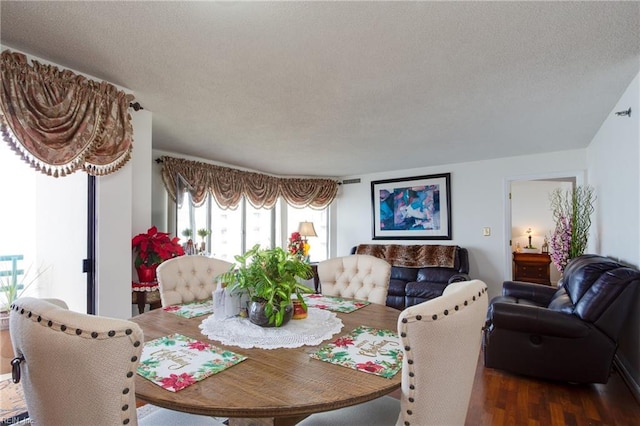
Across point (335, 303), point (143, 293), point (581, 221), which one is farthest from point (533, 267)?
point (143, 293)

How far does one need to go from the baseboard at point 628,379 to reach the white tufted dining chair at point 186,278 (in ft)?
9.90

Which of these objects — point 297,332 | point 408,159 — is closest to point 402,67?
point 297,332

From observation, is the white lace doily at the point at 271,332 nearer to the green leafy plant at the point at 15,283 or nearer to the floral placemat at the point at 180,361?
the floral placemat at the point at 180,361

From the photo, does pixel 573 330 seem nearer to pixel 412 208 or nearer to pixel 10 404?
pixel 412 208

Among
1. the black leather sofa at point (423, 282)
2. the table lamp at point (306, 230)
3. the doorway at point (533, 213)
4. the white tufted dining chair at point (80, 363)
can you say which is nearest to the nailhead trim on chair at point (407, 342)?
the white tufted dining chair at point (80, 363)

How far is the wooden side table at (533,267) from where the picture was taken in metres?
6.35

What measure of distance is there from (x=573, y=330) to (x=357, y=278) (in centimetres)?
157

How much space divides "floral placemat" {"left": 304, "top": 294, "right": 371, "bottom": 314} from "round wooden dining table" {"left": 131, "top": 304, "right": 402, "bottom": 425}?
2.04 feet

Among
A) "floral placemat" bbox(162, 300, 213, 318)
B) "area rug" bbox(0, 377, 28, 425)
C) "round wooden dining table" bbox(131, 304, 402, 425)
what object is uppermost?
"round wooden dining table" bbox(131, 304, 402, 425)

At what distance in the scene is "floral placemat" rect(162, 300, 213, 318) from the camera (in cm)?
174

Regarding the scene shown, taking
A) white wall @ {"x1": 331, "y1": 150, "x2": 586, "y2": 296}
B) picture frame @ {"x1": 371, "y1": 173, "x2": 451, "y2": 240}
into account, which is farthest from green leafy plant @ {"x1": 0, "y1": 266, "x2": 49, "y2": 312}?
white wall @ {"x1": 331, "y1": 150, "x2": 586, "y2": 296}

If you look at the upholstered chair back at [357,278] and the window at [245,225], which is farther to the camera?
the window at [245,225]

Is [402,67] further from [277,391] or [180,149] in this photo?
[180,149]

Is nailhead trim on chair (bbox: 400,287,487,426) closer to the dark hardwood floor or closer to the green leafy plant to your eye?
the dark hardwood floor
